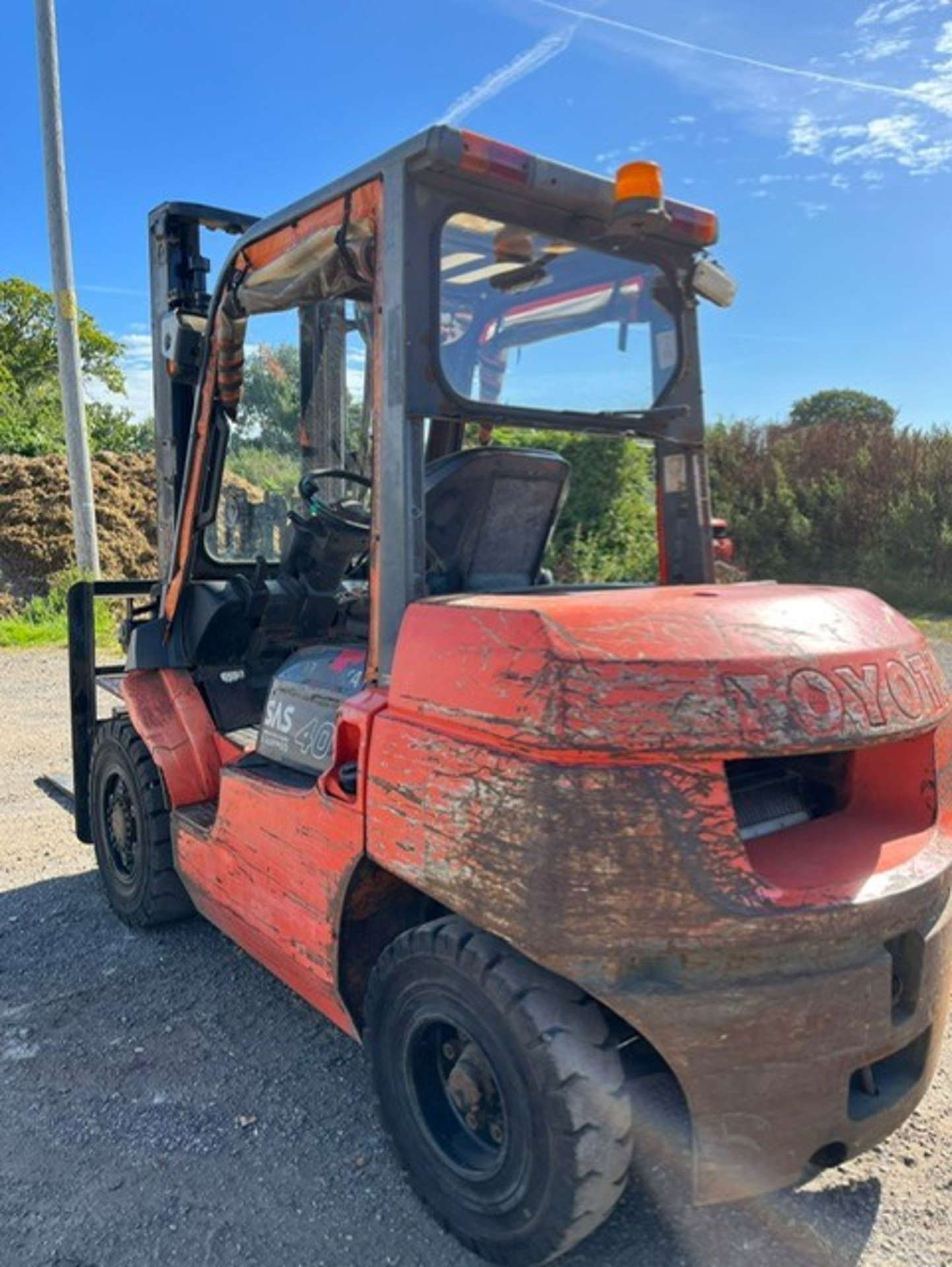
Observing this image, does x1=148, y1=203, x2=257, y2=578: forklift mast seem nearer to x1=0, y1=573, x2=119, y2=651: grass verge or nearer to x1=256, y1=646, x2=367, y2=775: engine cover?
x1=256, y1=646, x2=367, y2=775: engine cover

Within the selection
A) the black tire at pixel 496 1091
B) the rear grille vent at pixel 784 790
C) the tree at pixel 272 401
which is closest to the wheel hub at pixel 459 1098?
the black tire at pixel 496 1091

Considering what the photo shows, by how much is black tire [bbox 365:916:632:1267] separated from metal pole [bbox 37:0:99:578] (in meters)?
10.0

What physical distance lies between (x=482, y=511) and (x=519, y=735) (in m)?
1.09

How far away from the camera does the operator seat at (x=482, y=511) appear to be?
2.93 m

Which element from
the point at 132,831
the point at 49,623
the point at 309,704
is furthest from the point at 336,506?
the point at 49,623

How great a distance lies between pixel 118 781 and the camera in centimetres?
420

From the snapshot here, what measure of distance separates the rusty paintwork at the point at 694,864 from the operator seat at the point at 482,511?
0.74m

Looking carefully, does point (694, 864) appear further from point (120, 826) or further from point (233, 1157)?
point (120, 826)

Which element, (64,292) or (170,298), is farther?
(64,292)

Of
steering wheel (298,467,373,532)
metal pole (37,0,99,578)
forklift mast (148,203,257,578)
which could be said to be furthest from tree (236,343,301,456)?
metal pole (37,0,99,578)

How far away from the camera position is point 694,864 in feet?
6.47

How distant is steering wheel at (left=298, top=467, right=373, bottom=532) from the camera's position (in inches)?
131

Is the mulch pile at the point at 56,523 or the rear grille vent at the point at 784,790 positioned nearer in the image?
the rear grille vent at the point at 784,790

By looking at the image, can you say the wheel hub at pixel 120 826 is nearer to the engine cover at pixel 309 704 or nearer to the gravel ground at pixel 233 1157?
the gravel ground at pixel 233 1157
